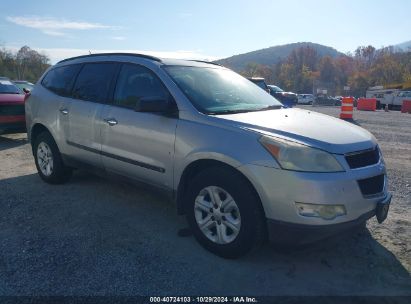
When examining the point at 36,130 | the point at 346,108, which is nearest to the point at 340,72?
the point at 346,108

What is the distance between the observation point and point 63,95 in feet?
17.2

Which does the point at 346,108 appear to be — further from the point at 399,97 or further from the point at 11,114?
the point at 399,97

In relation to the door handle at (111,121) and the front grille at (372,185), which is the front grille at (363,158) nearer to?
the front grille at (372,185)

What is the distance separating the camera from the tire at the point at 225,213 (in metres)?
3.18

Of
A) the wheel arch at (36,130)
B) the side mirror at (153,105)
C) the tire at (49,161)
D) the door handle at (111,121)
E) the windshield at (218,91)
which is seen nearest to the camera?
the side mirror at (153,105)

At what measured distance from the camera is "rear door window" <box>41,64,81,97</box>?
5230 millimetres

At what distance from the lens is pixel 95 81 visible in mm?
4812

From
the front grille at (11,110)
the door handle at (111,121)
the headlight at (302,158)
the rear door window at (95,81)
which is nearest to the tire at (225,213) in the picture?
the headlight at (302,158)

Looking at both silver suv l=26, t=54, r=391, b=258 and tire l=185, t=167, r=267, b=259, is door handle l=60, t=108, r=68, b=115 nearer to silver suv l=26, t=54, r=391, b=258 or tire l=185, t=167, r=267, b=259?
silver suv l=26, t=54, r=391, b=258

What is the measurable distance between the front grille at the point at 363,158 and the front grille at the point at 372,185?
0.13 metres

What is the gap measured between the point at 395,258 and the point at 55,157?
4468mm

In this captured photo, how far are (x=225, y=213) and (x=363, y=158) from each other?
1.30m

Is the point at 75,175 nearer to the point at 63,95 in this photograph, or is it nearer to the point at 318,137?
the point at 63,95

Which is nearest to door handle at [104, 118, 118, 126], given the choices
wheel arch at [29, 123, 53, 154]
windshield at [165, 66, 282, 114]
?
windshield at [165, 66, 282, 114]
